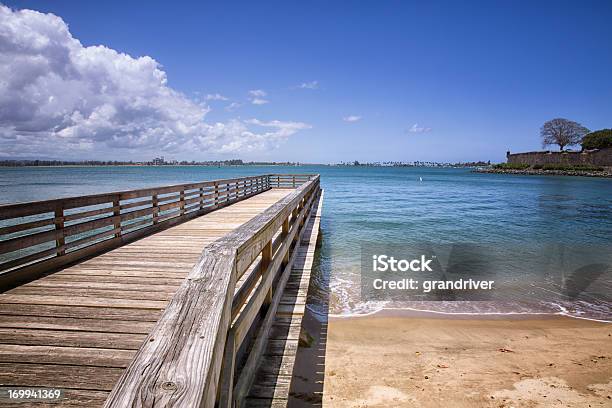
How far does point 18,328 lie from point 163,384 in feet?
9.81

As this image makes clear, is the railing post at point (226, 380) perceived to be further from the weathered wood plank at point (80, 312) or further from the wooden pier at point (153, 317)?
the weathered wood plank at point (80, 312)

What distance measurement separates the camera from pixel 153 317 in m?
3.23

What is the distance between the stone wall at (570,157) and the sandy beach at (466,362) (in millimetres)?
105910

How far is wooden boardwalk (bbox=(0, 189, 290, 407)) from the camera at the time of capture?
238cm

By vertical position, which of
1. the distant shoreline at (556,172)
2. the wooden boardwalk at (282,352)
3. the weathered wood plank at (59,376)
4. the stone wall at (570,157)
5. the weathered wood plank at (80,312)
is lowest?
the wooden boardwalk at (282,352)

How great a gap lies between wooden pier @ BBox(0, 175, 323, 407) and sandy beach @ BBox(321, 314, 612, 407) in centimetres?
151

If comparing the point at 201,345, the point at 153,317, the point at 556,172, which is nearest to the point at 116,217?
the point at 153,317

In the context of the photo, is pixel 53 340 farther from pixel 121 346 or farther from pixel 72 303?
pixel 72 303

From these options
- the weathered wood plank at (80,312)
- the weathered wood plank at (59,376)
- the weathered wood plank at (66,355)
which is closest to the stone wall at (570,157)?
the weathered wood plank at (80,312)

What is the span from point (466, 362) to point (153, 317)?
4.38 meters

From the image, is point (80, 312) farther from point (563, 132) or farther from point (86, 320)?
point (563, 132)

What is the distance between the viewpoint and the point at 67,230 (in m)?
5.26

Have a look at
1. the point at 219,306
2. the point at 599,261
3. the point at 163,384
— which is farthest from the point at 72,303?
the point at 599,261

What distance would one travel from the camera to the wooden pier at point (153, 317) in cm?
114
